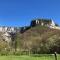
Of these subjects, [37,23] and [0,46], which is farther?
[37,23]

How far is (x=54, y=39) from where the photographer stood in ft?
151

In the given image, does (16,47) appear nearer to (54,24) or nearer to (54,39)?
(54,39)

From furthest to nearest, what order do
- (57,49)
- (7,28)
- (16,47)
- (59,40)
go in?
(7,28) < (16,47) < (59,40) < (57,49)

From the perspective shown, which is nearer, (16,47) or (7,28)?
(16,47)

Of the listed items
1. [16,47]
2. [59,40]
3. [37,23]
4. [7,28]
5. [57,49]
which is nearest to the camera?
[57,49]

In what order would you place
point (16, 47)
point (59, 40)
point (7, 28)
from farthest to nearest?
point (7, 28)
point (16, 47)
point (59, 40)

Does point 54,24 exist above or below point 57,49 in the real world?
above

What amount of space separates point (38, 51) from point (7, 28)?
211 feet

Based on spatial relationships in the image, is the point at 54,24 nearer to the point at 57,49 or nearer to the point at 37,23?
the point at 37,23

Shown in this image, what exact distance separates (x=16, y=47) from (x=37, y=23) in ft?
139

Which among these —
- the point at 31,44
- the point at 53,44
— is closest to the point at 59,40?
the point at 53,44

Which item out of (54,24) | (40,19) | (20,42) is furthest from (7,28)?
(20,42)

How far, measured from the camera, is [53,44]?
43.3 metres

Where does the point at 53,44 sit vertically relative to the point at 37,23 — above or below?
below
